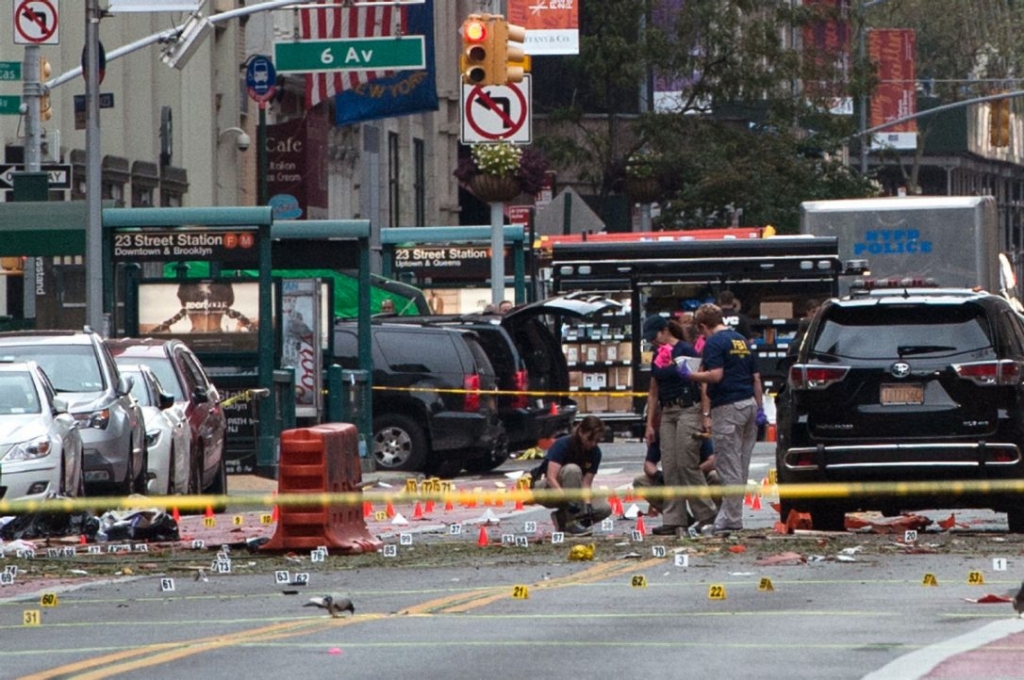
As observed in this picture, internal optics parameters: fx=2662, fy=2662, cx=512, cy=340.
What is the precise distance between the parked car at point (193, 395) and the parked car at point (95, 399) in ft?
5.51

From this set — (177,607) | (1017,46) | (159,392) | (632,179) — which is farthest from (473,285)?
(1017,46)

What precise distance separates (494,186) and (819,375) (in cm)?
2671

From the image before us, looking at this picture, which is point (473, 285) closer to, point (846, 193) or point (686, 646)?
point (846, 193)

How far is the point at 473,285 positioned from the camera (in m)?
44.0

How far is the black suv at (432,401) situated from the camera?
29.8 m

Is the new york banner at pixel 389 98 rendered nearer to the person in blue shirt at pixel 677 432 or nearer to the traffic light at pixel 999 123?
the traffic light at pixel 999 123

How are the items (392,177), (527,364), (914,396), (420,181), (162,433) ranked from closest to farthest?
(914,396)
(162,433)
(527,364)
(392,177)
(420,181)

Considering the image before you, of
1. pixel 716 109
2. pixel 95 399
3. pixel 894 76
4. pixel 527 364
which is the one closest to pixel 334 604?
pixel 95 399

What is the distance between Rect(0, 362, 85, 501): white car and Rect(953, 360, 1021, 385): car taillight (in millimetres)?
6613

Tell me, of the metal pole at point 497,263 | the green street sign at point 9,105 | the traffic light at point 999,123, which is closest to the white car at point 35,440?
the green street sign at point 9,105

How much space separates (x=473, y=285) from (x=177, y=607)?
30.3 meters

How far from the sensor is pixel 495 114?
35.2 meters

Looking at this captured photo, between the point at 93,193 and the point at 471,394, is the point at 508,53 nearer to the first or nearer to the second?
the point at 471,394

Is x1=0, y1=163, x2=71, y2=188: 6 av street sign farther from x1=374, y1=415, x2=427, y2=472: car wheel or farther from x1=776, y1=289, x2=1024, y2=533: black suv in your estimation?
x1=776, y1=289, x2=1024, y2=533: black suv
